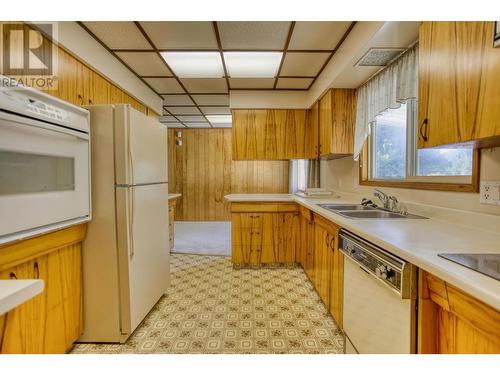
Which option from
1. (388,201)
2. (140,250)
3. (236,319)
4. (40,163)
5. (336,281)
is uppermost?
(40,163)

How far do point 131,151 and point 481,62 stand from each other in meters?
1.93

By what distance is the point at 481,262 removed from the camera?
2.81ft

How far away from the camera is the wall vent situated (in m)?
1.91

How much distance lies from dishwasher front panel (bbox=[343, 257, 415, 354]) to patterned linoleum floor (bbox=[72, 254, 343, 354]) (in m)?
0.37

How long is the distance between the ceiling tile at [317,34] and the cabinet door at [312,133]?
3.26 feet

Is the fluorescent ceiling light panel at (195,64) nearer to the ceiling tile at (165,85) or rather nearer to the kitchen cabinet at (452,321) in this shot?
the ceiling tile at (165,85)

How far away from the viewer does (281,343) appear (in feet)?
5.90

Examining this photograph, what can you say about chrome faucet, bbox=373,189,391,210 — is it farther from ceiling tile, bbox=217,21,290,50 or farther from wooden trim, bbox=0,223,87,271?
wooden trim, bbox=0,223,87,271

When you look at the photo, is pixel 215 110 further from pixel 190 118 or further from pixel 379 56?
pixel 379 56

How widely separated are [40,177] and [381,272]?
70.1 inches

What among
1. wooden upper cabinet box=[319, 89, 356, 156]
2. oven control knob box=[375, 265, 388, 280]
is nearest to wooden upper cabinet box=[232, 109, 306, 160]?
wooden upper cabinet box=[319, 89, 356, 156]

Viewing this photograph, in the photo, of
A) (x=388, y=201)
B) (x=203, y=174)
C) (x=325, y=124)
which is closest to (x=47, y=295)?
(x=388, y=201)
